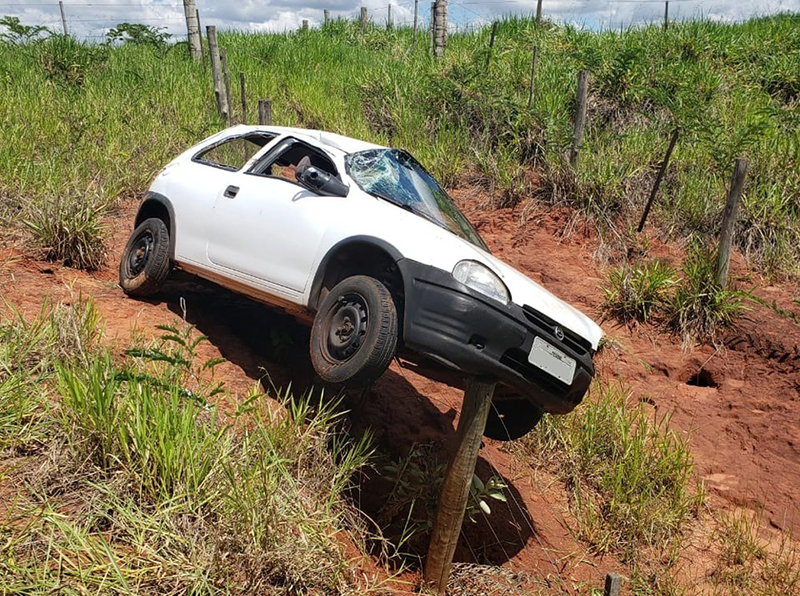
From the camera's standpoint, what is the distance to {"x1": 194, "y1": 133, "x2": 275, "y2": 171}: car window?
5.68 meters

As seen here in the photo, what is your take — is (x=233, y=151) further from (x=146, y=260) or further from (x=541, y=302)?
(x=541, y=302)

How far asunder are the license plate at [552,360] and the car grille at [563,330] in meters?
0.09

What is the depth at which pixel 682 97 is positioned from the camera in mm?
10062

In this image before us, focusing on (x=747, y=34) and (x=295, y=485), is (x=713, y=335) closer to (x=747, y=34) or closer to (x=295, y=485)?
(x=295, y=485)

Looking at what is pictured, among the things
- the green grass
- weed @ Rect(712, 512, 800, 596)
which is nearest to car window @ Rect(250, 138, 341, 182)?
the green grass

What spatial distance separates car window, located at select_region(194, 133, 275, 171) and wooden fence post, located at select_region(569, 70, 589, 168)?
15.3ft

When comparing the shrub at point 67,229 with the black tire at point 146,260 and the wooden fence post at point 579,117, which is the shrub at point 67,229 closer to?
the black tire at point 146,260

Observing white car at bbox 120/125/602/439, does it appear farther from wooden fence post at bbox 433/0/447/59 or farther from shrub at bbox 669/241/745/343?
wooden fence post at bbox 433/0/447/59

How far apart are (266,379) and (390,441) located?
40.8 inches

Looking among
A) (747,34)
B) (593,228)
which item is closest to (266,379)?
(593,228)

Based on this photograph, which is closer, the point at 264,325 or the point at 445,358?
the point at 445,358

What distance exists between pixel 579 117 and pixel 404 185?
16.0 ft

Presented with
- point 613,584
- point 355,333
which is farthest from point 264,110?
point 613,584

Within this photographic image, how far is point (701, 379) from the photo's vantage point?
22.5 ft
